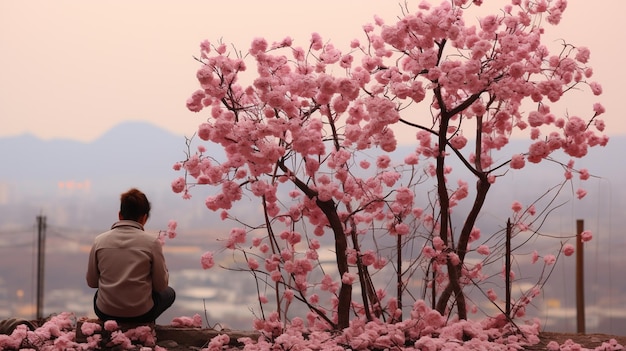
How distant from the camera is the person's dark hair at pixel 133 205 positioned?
327cm

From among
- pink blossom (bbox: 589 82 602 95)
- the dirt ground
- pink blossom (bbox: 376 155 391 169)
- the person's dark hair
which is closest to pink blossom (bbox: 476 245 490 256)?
the dirt ground

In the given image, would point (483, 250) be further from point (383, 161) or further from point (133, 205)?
point (133, 205)

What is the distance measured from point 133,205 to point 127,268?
0.26 m

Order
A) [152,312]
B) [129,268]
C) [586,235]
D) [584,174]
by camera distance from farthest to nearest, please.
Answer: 1. [586,235]
2. [584,174]
3. [152,312]
4. [129,268]

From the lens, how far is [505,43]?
337 cm

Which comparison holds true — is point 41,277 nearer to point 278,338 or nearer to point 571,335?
point 278,338

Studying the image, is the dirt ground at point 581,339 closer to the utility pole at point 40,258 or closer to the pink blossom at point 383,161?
the pink blossom at point 383,161

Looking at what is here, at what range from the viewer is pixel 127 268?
3223 millimetres

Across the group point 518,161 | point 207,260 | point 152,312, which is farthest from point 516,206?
point 152,312

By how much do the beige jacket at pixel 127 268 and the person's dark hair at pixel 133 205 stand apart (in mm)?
32

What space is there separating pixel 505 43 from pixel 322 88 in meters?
0.87

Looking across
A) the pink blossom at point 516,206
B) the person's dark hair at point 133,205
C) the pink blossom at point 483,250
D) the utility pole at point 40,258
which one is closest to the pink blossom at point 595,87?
the pink blossom at point 516,206

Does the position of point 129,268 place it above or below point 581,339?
above

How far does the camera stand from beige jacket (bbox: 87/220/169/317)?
323cm
